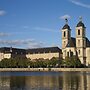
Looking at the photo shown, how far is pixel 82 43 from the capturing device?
394 ft

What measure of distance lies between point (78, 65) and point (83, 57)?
18.4 meters

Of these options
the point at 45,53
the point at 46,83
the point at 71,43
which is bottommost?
the point at 46,83

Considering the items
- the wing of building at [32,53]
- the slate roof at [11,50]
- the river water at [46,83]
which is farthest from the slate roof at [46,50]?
the river water at [46,83]

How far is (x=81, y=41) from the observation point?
120188 mm

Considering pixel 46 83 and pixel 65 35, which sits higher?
pixel 65 35

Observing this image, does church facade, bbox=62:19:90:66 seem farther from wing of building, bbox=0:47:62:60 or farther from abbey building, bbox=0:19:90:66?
wing of building, bbox=0:47:62:60

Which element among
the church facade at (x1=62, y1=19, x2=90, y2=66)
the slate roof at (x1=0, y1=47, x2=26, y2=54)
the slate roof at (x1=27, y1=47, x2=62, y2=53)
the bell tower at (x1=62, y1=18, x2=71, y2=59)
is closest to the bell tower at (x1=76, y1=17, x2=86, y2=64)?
the church facade at (x1=62, y1=19, x2=90, y2=66)

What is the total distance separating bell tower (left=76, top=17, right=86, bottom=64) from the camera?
11979cm

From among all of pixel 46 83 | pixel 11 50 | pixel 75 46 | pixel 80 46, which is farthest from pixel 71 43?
pixel 46 83

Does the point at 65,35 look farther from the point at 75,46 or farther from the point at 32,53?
the point at 32,53

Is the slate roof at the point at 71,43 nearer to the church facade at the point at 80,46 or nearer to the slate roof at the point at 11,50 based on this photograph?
the church facade at the point at 80,46

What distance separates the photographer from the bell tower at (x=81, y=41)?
393 feet

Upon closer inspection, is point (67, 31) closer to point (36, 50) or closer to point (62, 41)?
point (62, 41)

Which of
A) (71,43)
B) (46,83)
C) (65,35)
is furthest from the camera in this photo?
(65,35)
